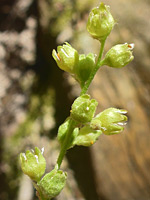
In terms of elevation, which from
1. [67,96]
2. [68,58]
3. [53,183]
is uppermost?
[68,58]

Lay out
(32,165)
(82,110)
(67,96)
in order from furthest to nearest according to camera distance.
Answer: (67,96)
(32,165)
(82,110)

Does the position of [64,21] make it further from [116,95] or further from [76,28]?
[116,95]

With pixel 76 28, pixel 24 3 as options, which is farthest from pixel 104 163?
pixel 24 3

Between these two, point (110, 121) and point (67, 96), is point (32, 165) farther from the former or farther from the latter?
point (67, 96)

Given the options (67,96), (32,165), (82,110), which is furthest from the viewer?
(67,96)

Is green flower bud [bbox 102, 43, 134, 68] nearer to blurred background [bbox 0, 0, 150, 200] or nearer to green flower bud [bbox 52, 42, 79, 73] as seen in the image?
green flower bud [bbox 52, 42, 79, 73]

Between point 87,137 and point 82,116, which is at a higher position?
point 82,116

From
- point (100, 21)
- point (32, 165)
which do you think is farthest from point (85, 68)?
point (32, 165)
